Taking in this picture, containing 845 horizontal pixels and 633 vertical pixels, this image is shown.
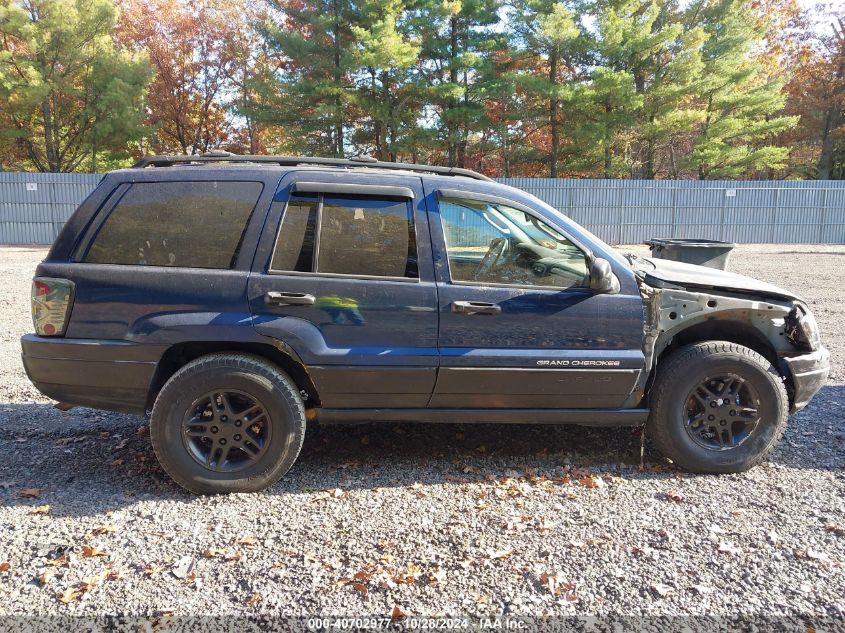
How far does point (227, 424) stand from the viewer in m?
3.45

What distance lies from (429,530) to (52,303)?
2.51 m

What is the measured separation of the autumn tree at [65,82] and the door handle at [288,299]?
29963 mm

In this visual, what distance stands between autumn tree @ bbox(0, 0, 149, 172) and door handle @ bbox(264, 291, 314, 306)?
30.0 meters

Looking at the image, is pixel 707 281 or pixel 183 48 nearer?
pixel 707 281

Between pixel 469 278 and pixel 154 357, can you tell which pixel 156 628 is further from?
pixel 469 278

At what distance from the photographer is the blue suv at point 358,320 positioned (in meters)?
3.42

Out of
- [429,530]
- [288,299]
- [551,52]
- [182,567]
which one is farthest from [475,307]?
[551,52]

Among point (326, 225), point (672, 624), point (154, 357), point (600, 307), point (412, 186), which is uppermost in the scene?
point (412, 186)

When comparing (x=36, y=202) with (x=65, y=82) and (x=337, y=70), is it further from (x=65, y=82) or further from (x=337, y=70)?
(x=337, y=70)

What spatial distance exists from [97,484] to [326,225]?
82.9 inches

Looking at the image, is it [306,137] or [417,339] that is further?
[306,137]

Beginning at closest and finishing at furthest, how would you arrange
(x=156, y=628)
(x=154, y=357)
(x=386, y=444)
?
(x=156, y=628)
(x=154, y=357)
(x=386, y=444)

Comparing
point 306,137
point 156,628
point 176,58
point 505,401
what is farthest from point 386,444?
point 176,58

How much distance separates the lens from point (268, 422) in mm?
3461
